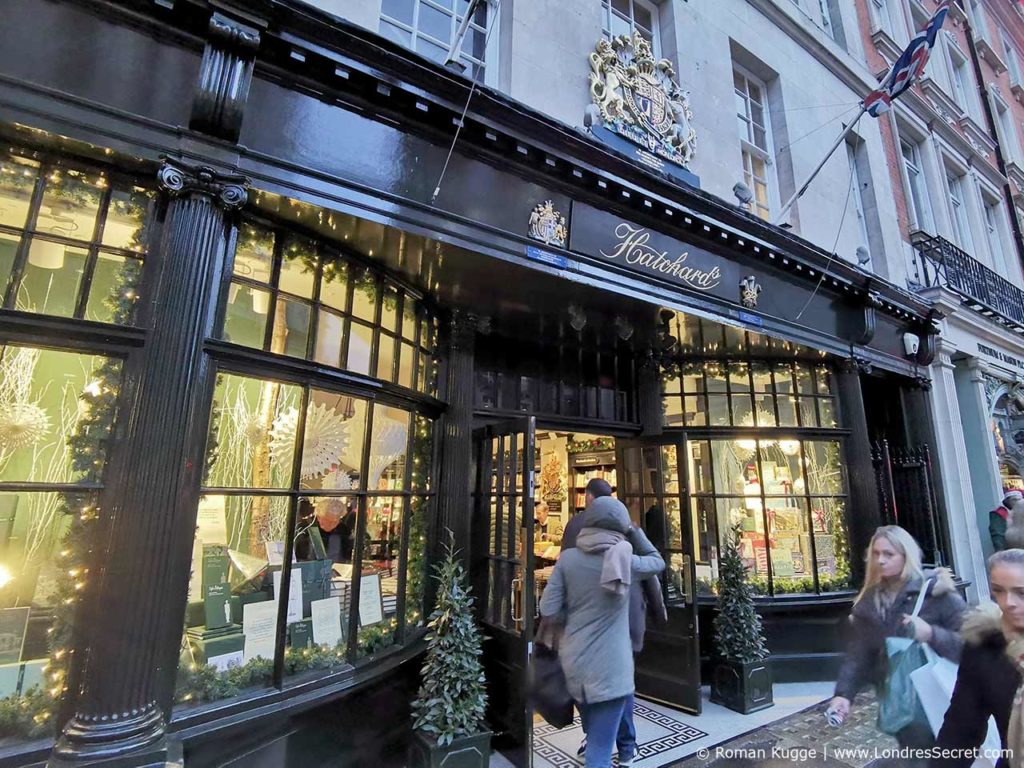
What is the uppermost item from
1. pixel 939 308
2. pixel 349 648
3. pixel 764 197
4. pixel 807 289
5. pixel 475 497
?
pixel 764 197

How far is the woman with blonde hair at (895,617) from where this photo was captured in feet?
7.26

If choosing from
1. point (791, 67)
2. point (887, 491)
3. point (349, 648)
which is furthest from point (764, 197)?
point (349, 648)

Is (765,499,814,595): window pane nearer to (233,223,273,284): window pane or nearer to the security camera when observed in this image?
the security camera

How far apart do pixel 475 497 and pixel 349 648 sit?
179cm

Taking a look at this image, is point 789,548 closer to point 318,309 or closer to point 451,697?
point 451,697

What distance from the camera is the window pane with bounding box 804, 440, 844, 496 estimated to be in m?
6.70

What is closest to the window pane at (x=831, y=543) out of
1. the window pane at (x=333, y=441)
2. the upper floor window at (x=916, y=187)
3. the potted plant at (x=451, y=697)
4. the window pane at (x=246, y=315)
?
the potted plant at (x=451, y=697)

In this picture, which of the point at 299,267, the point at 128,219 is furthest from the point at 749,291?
the point at 128,219

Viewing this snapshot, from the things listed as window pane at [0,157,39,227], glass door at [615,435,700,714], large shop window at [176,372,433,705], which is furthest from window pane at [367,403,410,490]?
glass door at [615,435,700,714]

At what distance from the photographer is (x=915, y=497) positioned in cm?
786

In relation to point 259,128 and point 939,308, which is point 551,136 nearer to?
point 259,128

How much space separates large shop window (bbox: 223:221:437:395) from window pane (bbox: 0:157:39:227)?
1005 millimetres

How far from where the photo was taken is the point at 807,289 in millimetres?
6457

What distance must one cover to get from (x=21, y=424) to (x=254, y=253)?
154cm
